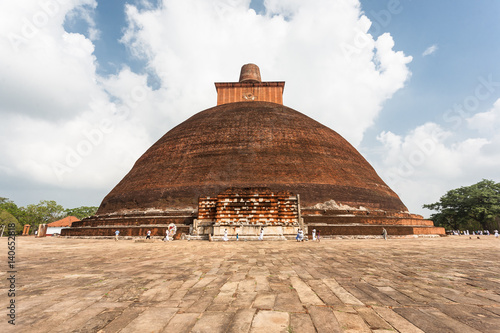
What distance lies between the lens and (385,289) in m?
2.93

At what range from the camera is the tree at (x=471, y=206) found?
29.1 meters

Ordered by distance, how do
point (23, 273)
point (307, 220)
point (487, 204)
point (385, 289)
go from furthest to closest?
point (487, 204)
point (307, 220)
point (23, 273)
point (385, 289)

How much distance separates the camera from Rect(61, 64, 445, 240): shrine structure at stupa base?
1194cm

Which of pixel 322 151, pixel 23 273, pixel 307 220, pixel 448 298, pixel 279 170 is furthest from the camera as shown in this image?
pixel 322 151

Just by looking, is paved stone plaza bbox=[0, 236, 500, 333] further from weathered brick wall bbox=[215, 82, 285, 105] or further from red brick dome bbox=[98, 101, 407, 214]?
weathered brick wall bbox=[215, 82, 285, 105]

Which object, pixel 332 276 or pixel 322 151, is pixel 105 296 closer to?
pixel 332 276

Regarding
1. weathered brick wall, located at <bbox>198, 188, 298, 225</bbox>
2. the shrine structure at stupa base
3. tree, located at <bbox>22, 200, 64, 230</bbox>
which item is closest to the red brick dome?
the shrine structure at stupa base

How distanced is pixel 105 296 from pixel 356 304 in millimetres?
2614

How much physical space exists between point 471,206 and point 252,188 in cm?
3289

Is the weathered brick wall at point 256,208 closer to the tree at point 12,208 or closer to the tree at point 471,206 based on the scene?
the tree at point 471,206

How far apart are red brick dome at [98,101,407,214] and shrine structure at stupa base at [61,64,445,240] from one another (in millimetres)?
70

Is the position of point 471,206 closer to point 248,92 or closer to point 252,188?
point 248,92

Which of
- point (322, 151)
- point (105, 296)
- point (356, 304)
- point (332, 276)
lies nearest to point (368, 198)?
point (322, 151)

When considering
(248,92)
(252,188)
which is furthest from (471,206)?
(252,188)
